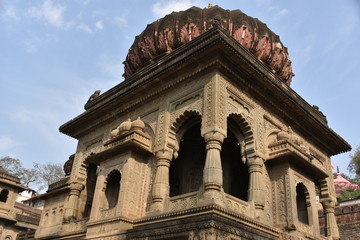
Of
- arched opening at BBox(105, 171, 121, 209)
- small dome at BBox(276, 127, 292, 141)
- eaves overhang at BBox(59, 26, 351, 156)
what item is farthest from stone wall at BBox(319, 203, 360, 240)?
arched opening at BBox(105, 171, 121, 209)

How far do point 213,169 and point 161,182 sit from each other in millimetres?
1840

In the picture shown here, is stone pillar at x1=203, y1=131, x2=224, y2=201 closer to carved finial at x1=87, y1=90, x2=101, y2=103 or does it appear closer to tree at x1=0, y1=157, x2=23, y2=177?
carved finial at x1=87, y1=90, x2=101, y2=103

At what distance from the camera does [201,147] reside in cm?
1237

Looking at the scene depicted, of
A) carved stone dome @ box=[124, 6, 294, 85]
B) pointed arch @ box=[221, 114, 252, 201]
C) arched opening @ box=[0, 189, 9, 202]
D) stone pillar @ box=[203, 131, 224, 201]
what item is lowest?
stone pillar @ box=[203, 131, 224, 201]

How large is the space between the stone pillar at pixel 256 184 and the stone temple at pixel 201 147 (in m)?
0.03

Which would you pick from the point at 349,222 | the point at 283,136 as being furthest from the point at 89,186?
the point at 349,222

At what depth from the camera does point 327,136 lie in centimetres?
1349

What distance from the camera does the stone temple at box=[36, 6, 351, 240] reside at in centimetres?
887

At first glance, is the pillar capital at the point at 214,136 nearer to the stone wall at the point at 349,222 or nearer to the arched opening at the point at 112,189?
the arched opening at the point at 112,189

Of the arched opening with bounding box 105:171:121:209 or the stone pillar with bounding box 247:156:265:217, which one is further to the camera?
the arched opening with bounding box 105:171:121:209

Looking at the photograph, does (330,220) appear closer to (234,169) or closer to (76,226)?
(234,169)

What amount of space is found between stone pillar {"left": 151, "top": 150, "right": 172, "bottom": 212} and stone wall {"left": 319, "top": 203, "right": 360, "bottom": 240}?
10257mm

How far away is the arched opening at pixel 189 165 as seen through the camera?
38.3ft

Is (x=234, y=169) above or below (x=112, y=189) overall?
above
